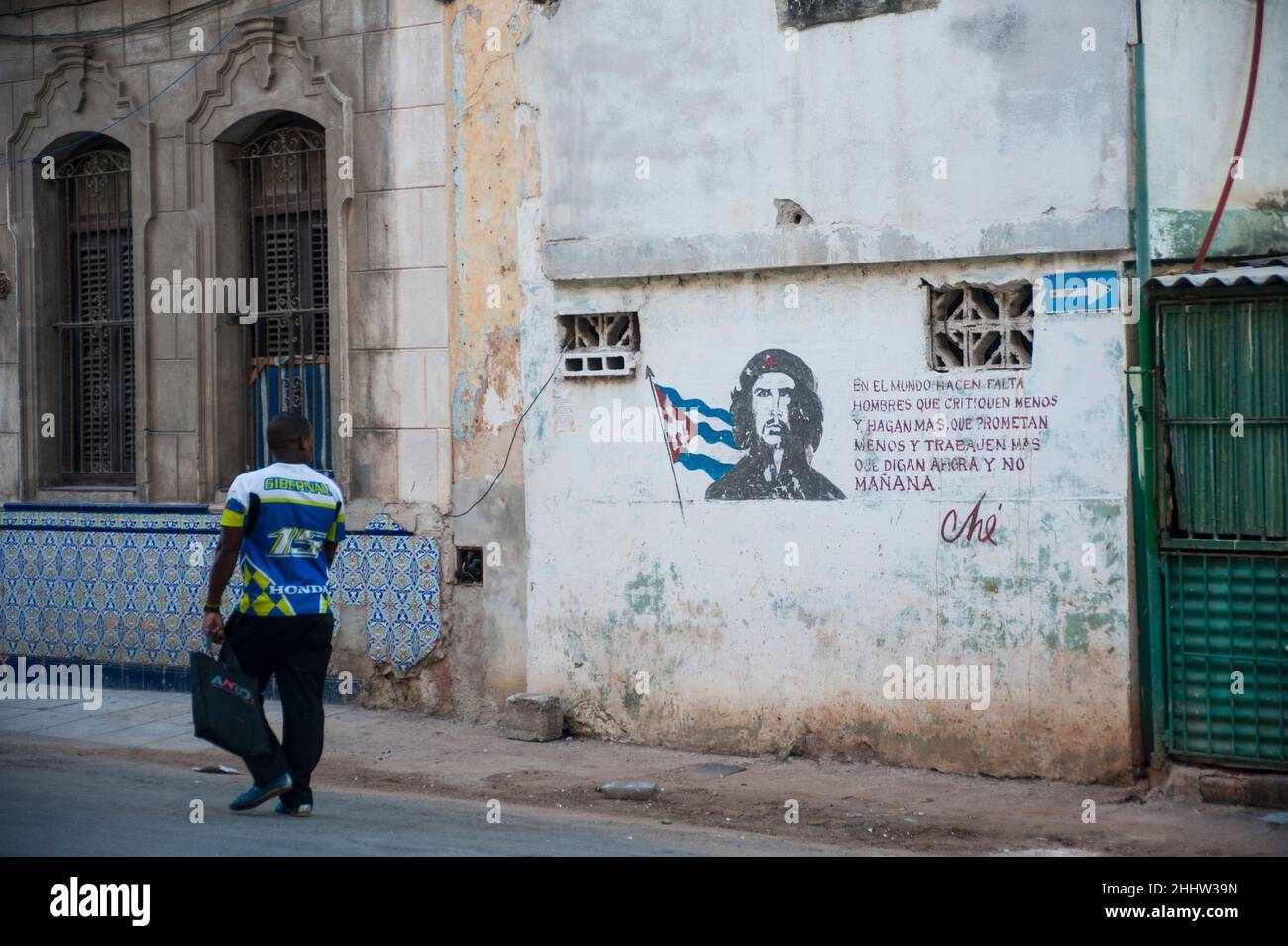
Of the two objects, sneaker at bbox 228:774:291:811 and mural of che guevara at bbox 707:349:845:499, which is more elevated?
mural of che guevara at bbox 707:349:845:499

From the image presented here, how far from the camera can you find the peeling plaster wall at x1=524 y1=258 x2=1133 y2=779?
7.81 m

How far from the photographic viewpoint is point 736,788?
8016mm

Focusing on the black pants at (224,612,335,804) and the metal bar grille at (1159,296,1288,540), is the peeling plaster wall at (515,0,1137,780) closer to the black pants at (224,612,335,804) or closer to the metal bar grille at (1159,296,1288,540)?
the metal bar grille at (1159,296,1288,540)

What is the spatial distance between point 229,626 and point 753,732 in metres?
3.14

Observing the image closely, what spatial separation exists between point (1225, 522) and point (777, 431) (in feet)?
8.02

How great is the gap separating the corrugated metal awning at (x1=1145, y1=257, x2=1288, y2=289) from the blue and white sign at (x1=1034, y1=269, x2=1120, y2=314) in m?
0.29

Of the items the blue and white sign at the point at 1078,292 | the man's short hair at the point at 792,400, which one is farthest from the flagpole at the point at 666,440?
the blue and white sign at the point at 1078,292

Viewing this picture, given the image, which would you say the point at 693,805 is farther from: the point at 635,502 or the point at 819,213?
the point at 819,213

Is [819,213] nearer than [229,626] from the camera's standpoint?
No

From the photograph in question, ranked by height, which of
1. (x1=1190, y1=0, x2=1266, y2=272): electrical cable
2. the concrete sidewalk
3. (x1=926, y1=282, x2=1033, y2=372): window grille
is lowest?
the concrete sidewalk

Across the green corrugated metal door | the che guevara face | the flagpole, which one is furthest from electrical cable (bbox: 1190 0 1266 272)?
the flagpole

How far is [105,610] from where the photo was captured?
37.0ft
